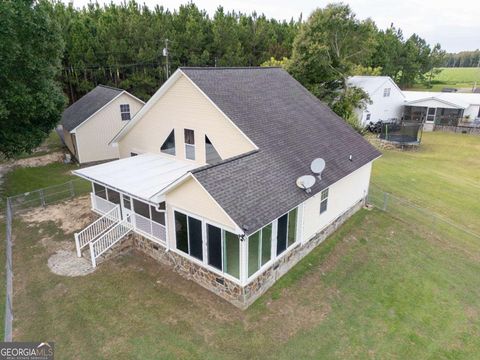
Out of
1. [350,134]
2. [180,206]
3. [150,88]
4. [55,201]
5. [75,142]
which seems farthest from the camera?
[150,88]

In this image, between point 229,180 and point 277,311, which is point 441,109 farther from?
point 277,311

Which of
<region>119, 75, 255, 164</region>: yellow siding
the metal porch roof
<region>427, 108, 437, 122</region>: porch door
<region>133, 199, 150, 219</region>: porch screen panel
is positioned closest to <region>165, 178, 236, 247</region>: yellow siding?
the metal porch roof

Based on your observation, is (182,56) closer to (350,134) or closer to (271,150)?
(350,134)

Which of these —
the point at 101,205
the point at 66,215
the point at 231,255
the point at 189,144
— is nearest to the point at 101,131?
the point at 66,215

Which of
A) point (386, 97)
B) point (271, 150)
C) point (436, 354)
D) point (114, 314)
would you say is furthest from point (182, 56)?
point (436, 354)

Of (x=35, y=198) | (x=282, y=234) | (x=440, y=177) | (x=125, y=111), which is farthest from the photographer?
(x=125, y=111)

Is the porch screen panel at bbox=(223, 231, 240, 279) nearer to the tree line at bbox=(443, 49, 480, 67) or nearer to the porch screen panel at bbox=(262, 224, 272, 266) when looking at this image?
the porch screen panel at bbox=(262, 224, 272, 266)
